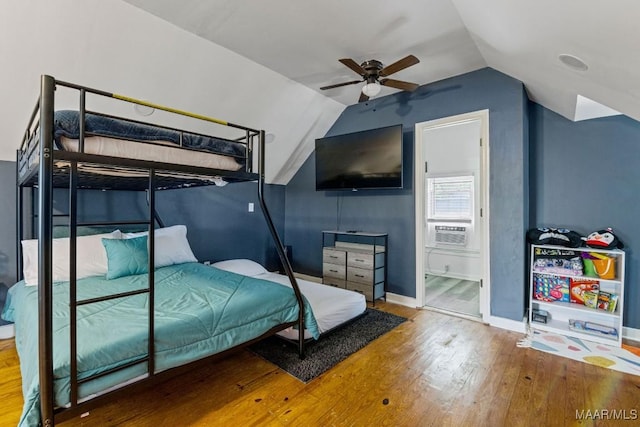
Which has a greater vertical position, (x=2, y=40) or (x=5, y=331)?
(x=2, y=40)

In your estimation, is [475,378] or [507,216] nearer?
[475,378]

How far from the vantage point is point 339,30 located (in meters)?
2.41

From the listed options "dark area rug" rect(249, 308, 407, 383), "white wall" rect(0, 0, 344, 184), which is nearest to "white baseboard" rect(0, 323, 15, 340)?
"white wall" rect(0, 0, 344, 184)

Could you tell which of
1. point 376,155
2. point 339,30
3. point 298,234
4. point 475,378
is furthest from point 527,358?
point 298,234

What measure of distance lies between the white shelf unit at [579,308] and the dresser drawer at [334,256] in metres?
2.01

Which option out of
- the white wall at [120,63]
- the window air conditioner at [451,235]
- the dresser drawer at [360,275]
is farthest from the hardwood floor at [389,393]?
the window air conditioner at [451,235]

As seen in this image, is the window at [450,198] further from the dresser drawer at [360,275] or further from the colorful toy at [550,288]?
the dresser drawer at [360,275]

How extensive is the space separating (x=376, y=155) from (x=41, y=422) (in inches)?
135

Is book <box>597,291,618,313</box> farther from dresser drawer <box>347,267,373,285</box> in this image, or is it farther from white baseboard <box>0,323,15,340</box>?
white baseboard <box>0,323,15,340</box>

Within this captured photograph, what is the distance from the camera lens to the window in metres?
4.86

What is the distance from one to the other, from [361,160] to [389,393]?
261 centimetres

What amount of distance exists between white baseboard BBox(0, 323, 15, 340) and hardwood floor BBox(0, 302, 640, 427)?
8.5 inches

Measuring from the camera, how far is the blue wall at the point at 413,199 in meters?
2.89

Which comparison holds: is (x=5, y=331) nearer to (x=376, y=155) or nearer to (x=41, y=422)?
(x=41, y=422)
